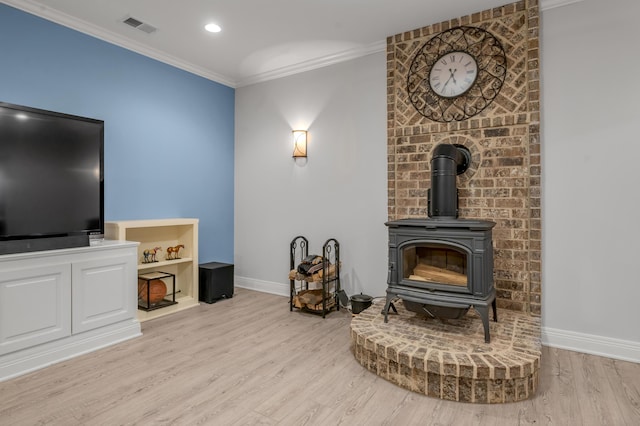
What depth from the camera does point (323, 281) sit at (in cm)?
342

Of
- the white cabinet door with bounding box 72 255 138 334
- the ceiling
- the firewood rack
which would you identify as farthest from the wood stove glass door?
the white cabinet door with bounding box 72 255 138 334

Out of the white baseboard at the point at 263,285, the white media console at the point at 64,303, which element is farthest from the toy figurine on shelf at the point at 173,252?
the white baseboard at the point at 263,285

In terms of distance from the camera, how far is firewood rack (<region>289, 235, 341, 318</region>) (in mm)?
3465

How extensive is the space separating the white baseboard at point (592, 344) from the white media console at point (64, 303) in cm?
335

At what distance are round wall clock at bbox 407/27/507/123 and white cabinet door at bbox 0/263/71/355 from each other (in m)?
3.22

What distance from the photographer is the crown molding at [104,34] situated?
285 centimetres

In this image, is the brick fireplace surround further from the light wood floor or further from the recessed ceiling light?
the recessed ceiling light

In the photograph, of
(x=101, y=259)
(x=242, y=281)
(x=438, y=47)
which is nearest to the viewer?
(x=101, y=259)

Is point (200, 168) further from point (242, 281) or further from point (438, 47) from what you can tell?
point (438, 47)

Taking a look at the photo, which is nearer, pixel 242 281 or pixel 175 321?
pixel 175 321

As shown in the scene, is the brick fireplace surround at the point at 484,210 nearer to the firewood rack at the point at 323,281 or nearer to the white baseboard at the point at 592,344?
the white baseboard at the point at 592,344

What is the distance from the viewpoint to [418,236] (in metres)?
2.50

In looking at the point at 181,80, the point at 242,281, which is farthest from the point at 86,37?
the point at 242,281

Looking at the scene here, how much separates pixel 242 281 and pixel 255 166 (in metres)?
1.50
